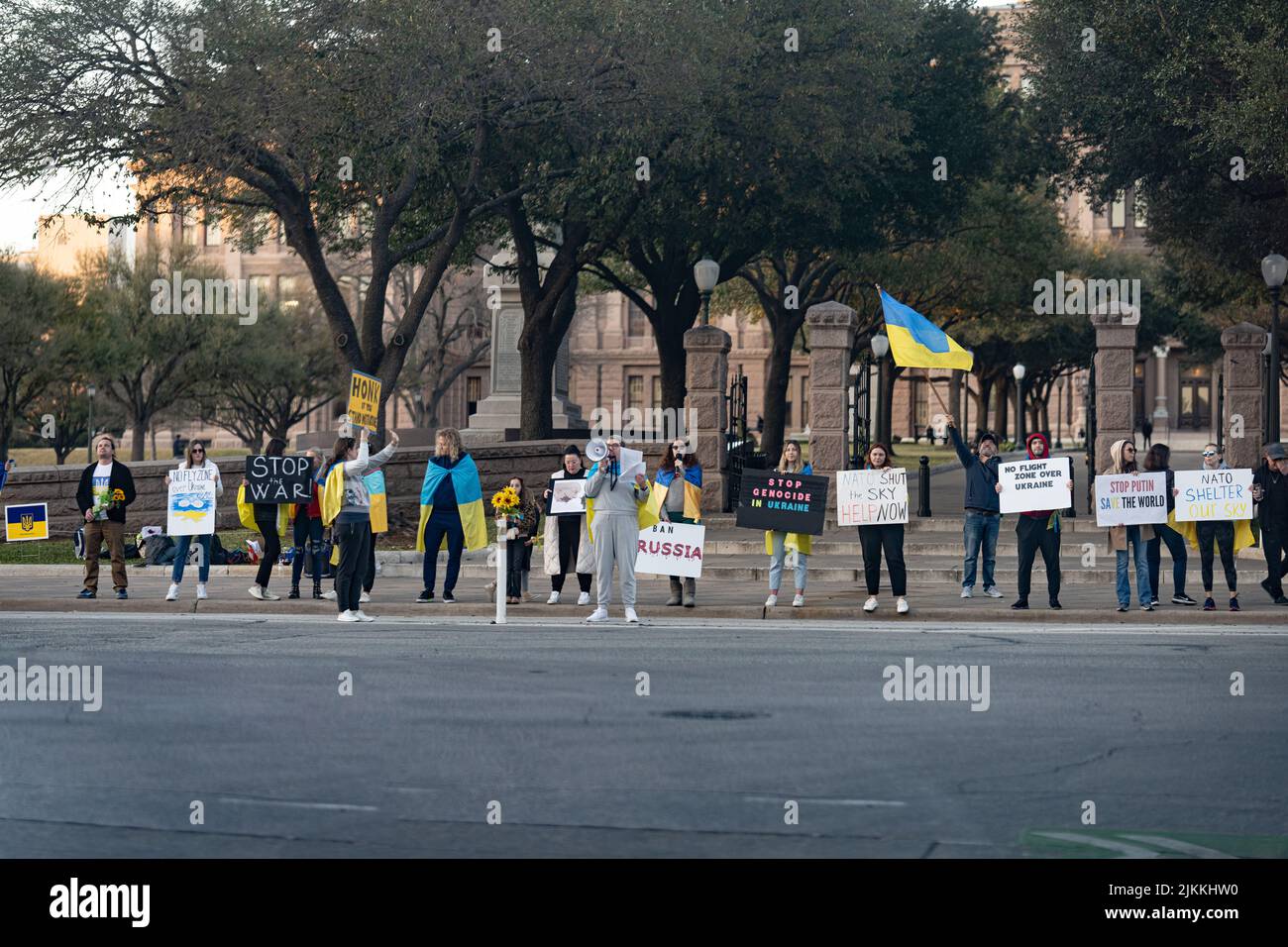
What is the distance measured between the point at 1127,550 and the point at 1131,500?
625 millimetres

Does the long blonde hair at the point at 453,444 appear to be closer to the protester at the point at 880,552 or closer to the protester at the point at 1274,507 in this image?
the protester at the point at 880,552

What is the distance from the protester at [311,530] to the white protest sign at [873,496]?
231 inches

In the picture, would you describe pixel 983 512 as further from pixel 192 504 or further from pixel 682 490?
pixel 192 504

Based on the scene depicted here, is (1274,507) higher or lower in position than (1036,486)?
lower

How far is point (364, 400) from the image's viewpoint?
21.0 meters

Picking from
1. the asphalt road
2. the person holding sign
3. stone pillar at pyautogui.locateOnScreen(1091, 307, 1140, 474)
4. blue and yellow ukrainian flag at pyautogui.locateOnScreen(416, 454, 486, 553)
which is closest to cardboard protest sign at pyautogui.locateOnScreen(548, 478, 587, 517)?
the person holding sign

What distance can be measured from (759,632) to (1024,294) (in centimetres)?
4238

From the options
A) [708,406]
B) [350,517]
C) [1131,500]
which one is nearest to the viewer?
[350,517]

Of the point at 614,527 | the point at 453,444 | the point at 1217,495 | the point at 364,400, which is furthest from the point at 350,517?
the point at 1217,495

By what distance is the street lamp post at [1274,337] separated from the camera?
24.0 meters

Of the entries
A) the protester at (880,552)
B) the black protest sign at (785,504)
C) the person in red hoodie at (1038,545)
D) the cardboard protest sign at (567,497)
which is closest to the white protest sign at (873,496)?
the protester at (880,552)

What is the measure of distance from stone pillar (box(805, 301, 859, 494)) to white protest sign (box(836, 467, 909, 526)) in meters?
8.35

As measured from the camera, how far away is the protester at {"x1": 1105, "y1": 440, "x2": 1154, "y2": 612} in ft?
57.4
